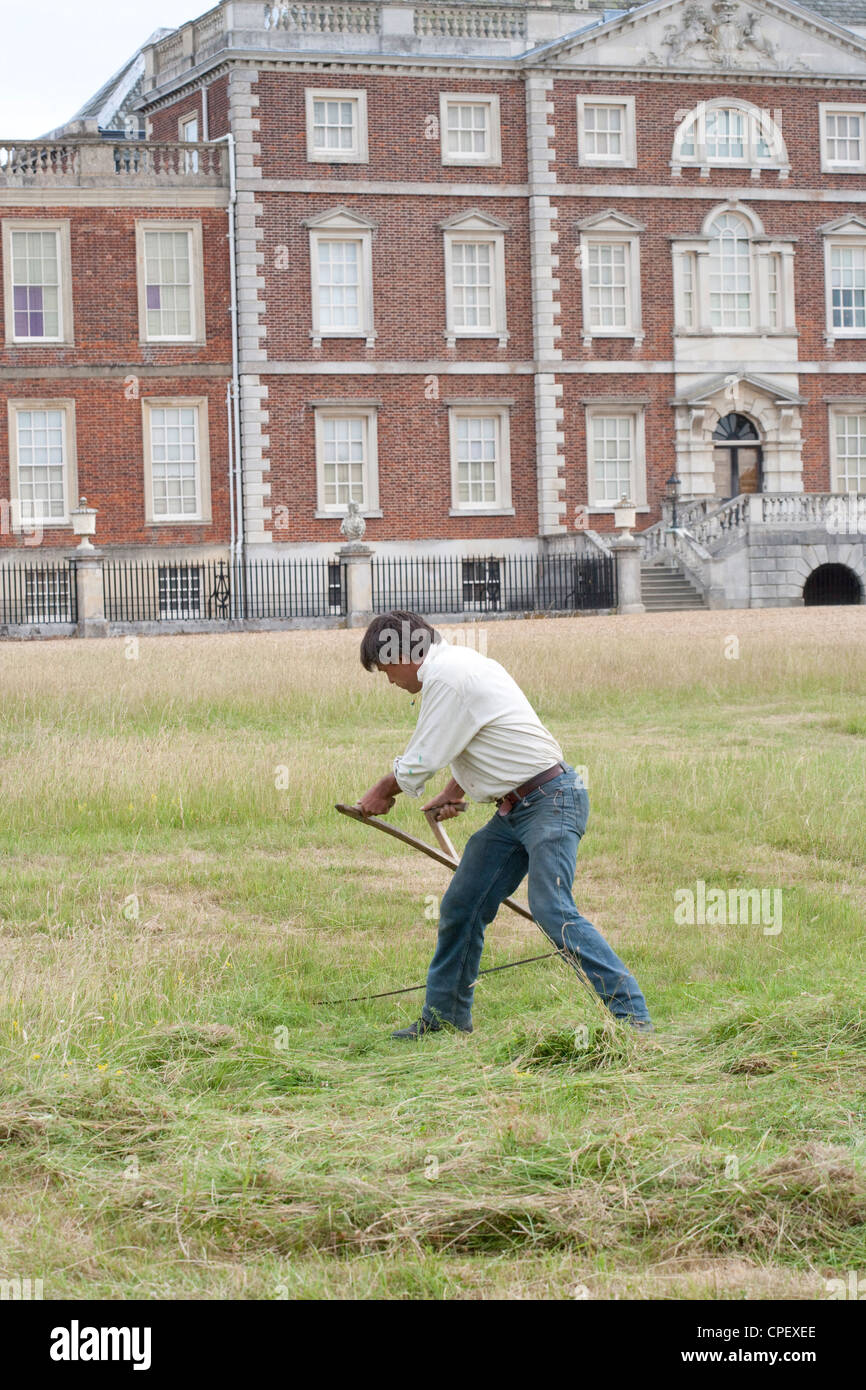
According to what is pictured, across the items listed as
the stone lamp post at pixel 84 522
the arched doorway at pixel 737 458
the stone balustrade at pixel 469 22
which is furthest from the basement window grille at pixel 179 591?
the stone balustrade at pixel 469 22

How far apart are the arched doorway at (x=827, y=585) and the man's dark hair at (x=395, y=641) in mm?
32731

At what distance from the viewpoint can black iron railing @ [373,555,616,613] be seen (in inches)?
1452

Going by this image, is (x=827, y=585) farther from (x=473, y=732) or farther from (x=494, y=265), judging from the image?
(x=473, y=732)

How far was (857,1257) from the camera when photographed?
5.01 meters

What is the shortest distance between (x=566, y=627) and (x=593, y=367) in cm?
1238

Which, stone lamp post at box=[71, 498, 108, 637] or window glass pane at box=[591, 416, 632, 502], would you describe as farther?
window glass pane at box=[591, 416, 632, 502]

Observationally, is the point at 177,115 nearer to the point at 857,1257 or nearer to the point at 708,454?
the point at 708,454

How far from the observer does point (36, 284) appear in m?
37.9

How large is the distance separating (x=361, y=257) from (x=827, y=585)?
40.1 feet

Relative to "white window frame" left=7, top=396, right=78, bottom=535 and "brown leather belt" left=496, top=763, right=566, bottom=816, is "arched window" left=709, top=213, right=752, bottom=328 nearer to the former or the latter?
"white window frame" left=7, top=396, right=78, bottom=535

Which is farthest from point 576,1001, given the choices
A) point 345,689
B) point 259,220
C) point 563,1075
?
point 259,220

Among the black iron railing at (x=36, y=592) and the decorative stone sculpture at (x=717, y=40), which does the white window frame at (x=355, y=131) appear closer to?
the decorative stone sculpture at (x=717, y=40)

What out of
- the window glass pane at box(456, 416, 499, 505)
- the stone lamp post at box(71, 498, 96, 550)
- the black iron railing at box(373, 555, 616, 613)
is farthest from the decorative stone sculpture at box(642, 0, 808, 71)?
the stone lamp post at box(71, 498, 96, 550)

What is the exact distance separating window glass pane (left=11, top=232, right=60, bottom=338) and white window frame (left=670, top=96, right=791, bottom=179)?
13.6m
